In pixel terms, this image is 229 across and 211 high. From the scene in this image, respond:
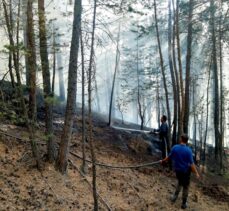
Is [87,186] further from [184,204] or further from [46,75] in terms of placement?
[46,75]

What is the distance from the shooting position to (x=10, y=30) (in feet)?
26.6

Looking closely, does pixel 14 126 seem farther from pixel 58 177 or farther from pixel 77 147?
pixel 58 177

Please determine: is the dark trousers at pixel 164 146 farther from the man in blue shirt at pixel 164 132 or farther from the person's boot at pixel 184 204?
the person's boot at pixel 184 204

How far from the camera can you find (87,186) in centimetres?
941

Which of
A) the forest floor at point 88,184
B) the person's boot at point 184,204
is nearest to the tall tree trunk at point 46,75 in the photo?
the forest floor at point 88,184

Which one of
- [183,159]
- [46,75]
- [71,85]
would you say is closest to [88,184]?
[183,159]

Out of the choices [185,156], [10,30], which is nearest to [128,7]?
[10,30]

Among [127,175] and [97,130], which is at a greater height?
[97,130]

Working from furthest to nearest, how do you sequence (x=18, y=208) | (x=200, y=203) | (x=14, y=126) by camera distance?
1. (x=14, y=126)
2. (x=200, y=203)
3. (x=18, y=208)

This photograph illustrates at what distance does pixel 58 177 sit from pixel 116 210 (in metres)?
1.92

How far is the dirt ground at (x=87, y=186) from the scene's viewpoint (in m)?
7.76

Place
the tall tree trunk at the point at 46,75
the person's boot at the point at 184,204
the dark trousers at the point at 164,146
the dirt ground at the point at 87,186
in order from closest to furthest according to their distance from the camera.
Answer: the dirt ground at the point at 87,186, the tall tree trunk at the point at 46,75, the person's boot at the point at 184,204, the dark trousers at the point at 164,146

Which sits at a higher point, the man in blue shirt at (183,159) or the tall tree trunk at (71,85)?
the tall tree trunk at (71,85)

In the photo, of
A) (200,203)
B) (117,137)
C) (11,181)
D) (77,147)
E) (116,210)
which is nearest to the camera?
(11,181)
